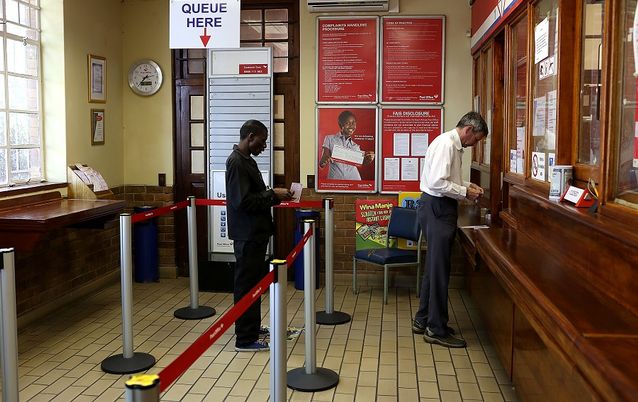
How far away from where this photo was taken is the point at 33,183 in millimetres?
5914

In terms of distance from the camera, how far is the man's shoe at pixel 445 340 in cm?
510

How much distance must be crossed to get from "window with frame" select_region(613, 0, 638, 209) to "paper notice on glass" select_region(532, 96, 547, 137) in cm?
124

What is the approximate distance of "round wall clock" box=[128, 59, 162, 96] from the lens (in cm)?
729

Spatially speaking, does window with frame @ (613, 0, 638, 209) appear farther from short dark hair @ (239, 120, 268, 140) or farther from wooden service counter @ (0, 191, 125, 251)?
wooden service counter @ (0, 191, 125, 251)

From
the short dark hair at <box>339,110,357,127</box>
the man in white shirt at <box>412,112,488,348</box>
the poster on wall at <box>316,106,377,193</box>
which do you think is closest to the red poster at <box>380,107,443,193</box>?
the poster on wall at <box>316,106,377,193</box>

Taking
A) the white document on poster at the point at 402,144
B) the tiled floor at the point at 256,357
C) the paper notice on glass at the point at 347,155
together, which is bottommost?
the tiled floor at the point at 256,357

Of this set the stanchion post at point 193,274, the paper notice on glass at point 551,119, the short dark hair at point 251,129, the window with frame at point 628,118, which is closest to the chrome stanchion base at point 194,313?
the stanchion post at point 193,274

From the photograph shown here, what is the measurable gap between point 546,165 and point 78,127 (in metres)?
4.38

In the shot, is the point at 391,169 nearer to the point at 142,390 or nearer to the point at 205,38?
the point at 205,38

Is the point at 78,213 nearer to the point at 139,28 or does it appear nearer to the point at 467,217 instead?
the point at 139,28

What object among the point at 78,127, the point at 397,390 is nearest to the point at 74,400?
the point at 397,390

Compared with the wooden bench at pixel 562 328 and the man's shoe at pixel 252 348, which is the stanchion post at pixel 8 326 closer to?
the man's shoe at pixel 252 348

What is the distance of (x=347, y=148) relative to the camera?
278 inches

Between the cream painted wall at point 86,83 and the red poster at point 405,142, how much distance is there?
Result: 2.91 meters
